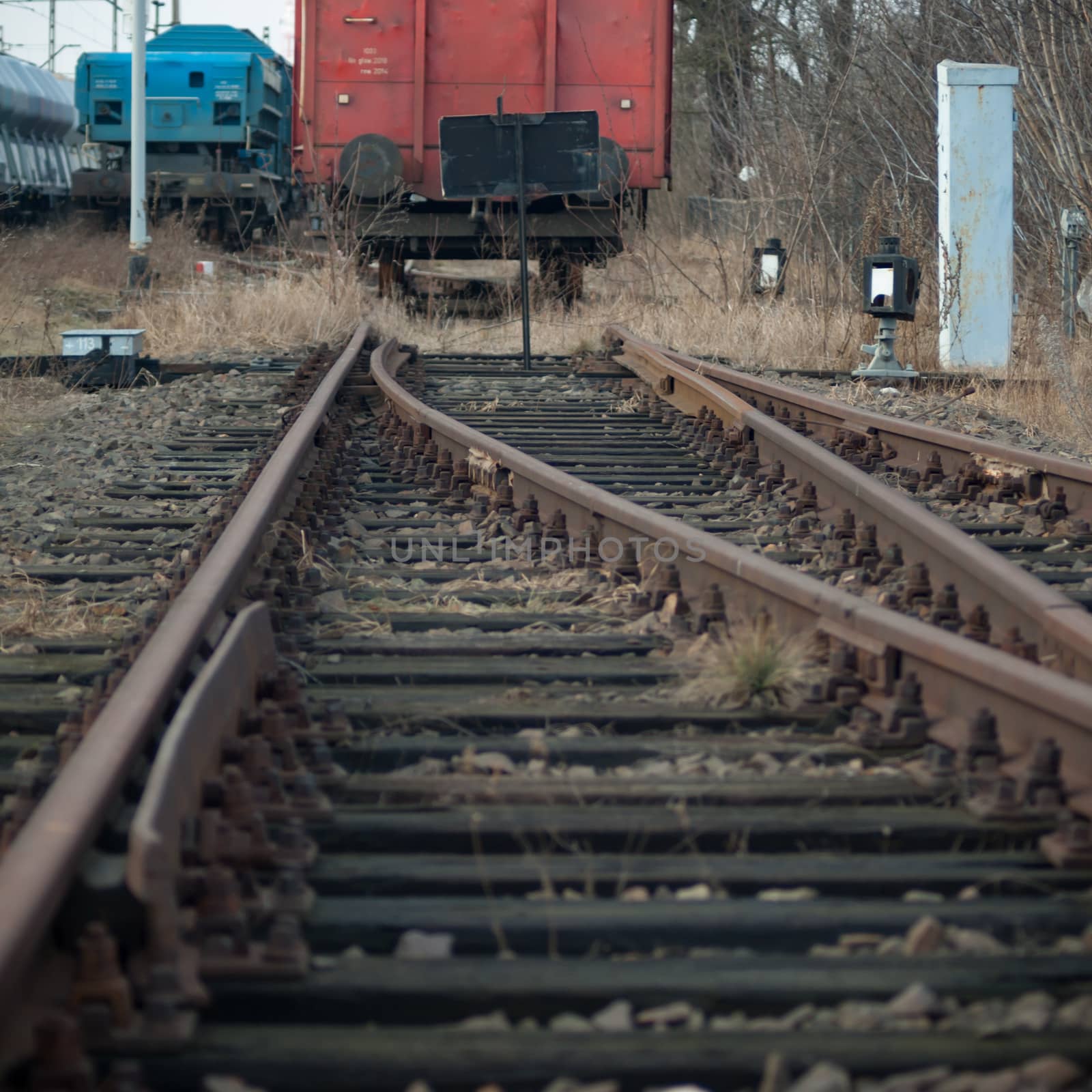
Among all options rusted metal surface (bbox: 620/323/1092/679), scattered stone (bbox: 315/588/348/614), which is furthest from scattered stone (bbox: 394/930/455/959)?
scattered stone (bbox: 315/588/348/614)

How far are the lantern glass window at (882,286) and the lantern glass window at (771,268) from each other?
14.2 feet

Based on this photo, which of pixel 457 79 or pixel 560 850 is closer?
pixel 560 850

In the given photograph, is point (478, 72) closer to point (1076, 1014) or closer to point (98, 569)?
point (98, 569)

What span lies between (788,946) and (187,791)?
1.01 metres

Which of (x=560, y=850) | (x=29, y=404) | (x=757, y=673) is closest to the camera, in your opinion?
(x=560, y=850)

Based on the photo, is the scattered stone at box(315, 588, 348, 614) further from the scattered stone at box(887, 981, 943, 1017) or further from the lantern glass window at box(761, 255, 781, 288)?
the lantern glass window at box(761, 255, 781, 288)

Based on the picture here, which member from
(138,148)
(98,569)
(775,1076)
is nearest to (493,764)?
(775,1076)

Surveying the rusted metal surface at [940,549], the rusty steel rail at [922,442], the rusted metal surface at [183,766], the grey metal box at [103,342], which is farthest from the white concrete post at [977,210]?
the rusted metal surface at [183,766]

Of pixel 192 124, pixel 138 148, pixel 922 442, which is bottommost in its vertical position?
pixel 922 442

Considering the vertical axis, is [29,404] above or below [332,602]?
above

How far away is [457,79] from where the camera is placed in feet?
46.4

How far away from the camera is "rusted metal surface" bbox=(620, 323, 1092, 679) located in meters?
3.27

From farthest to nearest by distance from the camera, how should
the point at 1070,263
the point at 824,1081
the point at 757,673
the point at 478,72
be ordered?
the point at 478,72 < the point at 1070,263 < the point at 757,673 < the point at 824,1081

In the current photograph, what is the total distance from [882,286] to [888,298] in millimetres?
114
